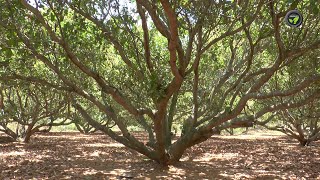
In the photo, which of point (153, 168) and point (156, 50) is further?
point (156, 50)

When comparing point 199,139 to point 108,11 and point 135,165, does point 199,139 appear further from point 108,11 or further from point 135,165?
point 108,11

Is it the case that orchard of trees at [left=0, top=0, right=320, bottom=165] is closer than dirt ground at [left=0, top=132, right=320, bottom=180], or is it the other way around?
orchard of trees at [left=0, top=0, right=320, bottom=165]

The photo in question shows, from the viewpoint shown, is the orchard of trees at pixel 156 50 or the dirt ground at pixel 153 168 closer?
the orchard of trees at pixel 156 50

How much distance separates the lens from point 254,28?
12375mm

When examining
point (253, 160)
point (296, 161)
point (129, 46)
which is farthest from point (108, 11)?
point (296, 161)

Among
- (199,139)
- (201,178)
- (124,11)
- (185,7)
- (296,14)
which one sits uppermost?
(124,11)

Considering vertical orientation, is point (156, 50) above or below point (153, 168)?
above

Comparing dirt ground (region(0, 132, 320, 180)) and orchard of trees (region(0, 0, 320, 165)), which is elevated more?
orchard of trees (region(0, 0, 320, 165))

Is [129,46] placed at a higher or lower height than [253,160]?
higher

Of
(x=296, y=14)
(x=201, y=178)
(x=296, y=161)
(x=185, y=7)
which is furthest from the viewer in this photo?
(x=296, y=161)

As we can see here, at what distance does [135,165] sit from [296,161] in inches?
243

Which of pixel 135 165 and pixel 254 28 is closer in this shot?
pixel 135 165

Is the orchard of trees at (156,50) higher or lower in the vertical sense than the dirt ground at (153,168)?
higher

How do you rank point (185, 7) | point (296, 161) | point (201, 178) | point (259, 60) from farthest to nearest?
1. point (259, 60)
2. point (296, 161)
3. point (201, 178)
4. point (185, 7)
